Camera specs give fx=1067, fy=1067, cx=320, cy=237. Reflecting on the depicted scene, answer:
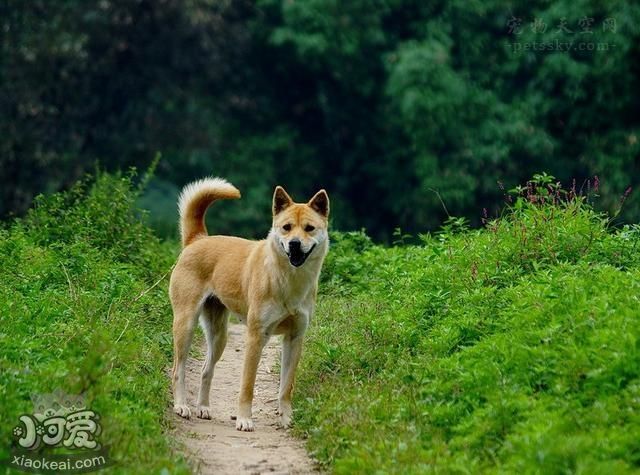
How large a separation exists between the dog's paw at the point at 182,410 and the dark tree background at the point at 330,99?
39.8ft

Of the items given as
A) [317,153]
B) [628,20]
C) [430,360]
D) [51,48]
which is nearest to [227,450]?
[430,360]

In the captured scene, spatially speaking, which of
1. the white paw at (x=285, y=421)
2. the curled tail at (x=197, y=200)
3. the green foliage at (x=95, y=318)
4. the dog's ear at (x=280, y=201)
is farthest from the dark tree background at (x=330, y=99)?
the white paw at (x=285, y=421)

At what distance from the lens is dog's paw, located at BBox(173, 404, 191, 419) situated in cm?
801

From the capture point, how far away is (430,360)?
25.7 feet

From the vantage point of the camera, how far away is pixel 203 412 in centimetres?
817

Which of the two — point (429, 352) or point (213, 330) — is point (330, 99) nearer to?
point (213, 330)

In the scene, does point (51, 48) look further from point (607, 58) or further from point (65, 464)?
point (65, 464)

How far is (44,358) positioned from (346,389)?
2.18m

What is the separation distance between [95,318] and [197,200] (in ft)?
4.24

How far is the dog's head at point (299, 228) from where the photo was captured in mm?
7797

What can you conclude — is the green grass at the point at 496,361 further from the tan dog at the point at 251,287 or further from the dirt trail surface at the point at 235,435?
the tan dog at the point at 251,287

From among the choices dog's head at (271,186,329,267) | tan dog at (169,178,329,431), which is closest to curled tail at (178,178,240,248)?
tan dog at (169,178,329,431)

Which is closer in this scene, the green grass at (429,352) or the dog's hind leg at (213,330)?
the green grass at (429,352)

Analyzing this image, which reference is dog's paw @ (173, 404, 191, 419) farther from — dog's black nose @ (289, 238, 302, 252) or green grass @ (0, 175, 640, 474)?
dog's black nose @ (289, 238, 302, 252)
